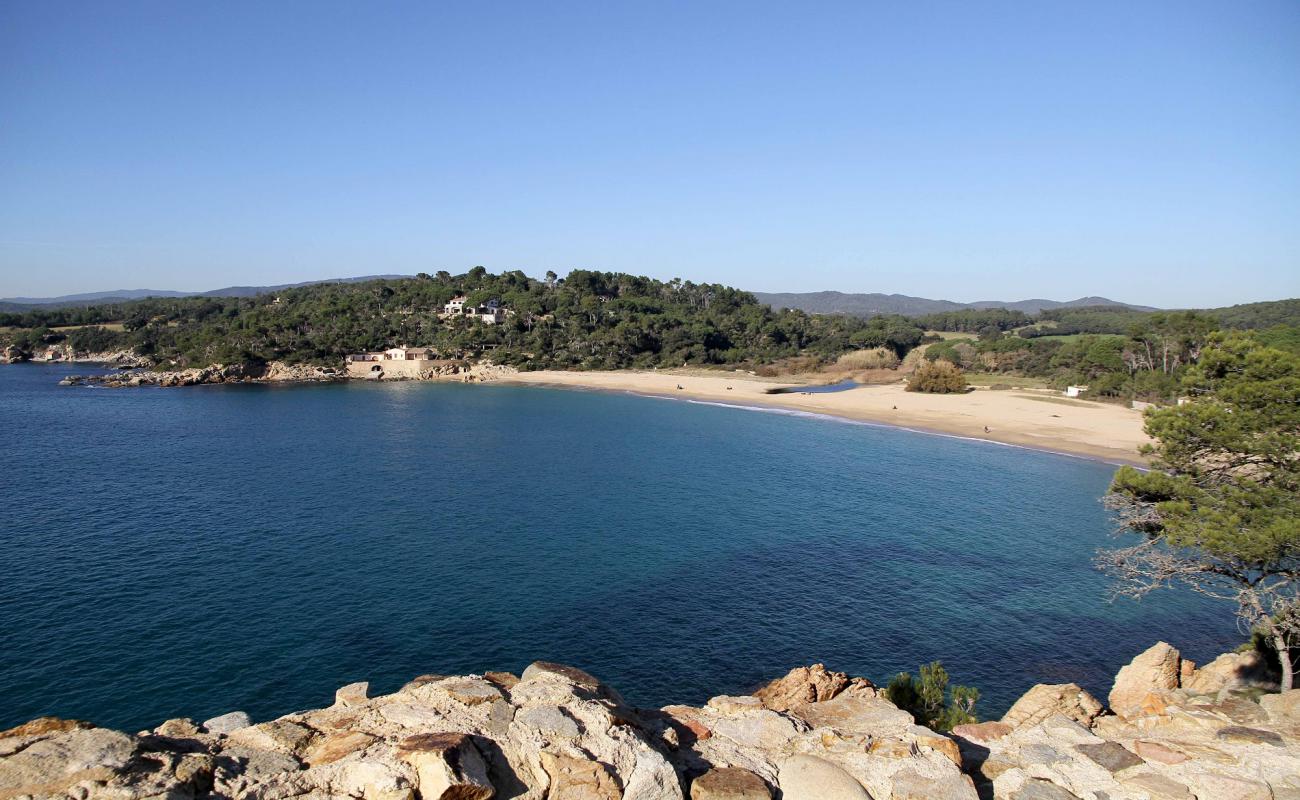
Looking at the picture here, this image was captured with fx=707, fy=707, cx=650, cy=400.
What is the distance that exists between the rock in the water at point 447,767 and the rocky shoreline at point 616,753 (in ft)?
0.08

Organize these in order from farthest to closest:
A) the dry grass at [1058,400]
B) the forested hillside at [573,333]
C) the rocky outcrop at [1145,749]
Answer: the forested hillside at [573,333] → the dry grass at [1058,400] → the rocky outcrop at [1145,749]

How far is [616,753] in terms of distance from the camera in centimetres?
1082

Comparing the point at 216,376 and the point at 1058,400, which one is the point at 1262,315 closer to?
the point at 1058,400

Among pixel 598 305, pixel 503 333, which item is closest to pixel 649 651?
pixel 503 333

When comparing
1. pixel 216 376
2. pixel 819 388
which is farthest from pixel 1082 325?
pixel 216 376

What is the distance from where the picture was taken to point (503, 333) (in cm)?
12500

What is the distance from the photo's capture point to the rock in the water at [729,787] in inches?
408

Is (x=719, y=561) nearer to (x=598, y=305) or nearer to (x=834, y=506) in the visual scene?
(x=834, y=506)

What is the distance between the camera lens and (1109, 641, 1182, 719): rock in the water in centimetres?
1820

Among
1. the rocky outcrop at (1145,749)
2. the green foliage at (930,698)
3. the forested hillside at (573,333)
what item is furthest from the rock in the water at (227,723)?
the forested hillside at (573,333)

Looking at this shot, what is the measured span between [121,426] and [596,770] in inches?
2737

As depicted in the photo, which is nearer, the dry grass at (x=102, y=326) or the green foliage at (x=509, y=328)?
the green foliage at (x=509, y=328)

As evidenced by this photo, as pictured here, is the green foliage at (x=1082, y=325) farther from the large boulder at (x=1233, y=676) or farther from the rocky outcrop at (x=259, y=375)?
the large boulder at (x=1233, y=676)

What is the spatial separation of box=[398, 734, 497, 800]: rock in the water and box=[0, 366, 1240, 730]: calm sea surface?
1047 centimetres
